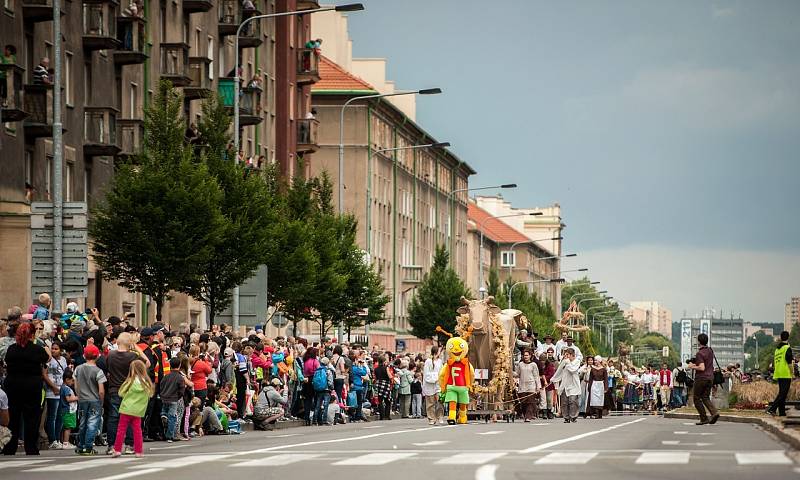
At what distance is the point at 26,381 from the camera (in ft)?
82.8

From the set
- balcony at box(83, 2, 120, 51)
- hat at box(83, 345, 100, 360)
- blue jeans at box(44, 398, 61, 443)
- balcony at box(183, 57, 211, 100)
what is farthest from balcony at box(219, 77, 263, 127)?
hat at box(83, 345, 100, 360)

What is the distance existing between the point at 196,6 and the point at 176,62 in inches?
161

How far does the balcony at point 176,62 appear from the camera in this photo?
2339 inches

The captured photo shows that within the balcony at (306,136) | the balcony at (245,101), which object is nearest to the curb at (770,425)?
the balcony at (245,101)

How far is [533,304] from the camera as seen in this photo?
130 metres

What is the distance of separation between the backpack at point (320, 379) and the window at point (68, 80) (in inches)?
528

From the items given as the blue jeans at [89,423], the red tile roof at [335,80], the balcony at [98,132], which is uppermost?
the red tile roof at [335,80]

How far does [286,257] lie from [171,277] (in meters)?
10.7

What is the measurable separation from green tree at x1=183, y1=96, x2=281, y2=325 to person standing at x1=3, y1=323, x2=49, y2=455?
18.5 meters

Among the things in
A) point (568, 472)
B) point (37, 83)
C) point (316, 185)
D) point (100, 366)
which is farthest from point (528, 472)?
point (316, 185)

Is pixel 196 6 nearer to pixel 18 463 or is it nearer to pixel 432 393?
pixel 432 393

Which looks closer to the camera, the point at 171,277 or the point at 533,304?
the point at 171,277

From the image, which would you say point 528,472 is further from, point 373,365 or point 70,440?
point 373,365

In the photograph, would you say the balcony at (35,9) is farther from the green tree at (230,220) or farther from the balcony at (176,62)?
the balcony at (176,62)
